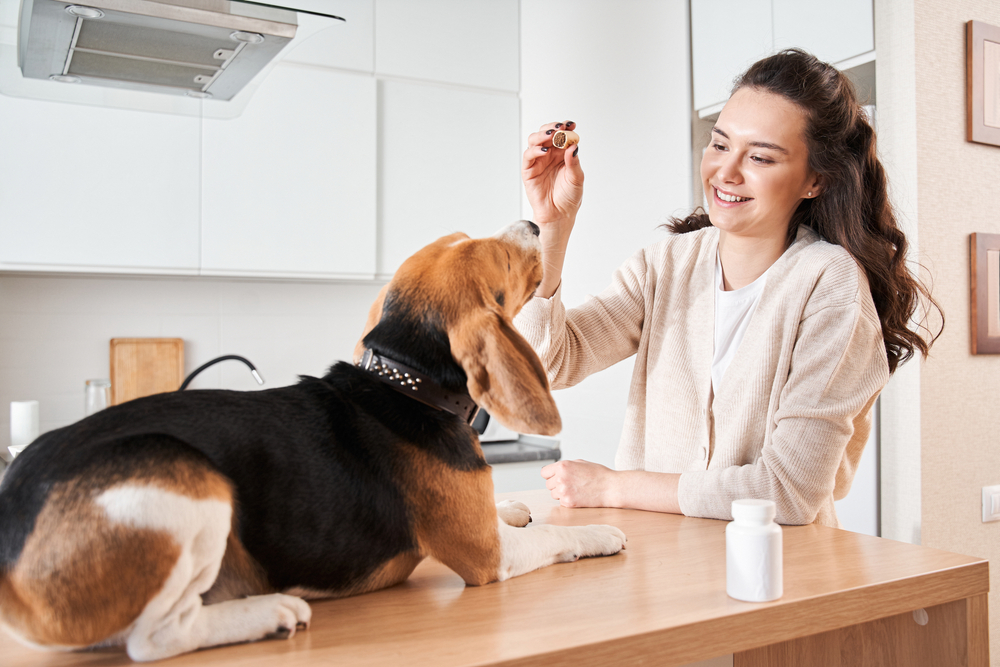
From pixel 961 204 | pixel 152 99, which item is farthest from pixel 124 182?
pixel 961 204

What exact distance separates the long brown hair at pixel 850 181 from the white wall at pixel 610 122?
132 cm

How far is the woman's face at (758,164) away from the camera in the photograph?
141cm

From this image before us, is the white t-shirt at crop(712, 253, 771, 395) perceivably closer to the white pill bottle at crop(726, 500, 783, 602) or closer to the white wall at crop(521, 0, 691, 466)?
the white pill bottle at crop(726, 500, 783, 602)

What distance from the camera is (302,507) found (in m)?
0.70

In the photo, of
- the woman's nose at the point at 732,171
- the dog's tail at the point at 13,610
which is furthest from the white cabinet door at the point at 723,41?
the dog's tail at the point at 13,610

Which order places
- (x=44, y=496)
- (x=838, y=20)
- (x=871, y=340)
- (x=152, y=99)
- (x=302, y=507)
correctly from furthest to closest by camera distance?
(x=152, y=99), (x=838, y=20), (x=871, y=340), (x=302, y=507), (x=44, y=496)

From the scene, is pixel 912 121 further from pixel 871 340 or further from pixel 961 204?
pixel 871 340

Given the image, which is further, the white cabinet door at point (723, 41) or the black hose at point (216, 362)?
the black hose at point (216, 362)

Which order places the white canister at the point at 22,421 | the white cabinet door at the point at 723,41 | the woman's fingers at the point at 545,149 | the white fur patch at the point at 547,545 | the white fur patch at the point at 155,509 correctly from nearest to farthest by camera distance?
the white fur patch at the point at 155,509
the white fur patch at the point at 547,545
the woman's fingers at the point at 545,149
the white cabinet door at the point at 723,41
the white canister at the point at 22,421

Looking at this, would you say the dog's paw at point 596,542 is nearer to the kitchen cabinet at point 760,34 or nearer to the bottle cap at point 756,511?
the bottle cap at point 756,511

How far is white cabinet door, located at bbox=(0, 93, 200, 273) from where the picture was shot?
101 inches

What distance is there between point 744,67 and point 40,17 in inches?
84.5

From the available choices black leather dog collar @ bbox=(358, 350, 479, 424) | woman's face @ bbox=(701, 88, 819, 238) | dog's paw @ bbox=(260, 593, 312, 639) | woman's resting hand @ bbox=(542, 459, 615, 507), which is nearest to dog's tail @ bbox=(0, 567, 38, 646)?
dog's paw @ bbox=(260, 593, 312, 639)

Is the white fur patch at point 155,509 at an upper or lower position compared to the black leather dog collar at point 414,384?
lower
